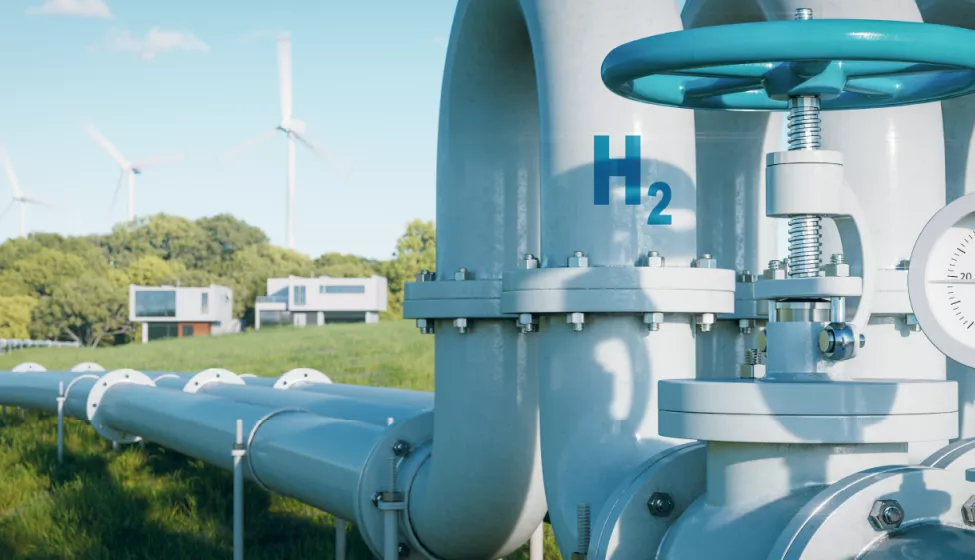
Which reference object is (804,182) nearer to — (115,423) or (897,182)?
(897,182)

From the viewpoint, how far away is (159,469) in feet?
34.5

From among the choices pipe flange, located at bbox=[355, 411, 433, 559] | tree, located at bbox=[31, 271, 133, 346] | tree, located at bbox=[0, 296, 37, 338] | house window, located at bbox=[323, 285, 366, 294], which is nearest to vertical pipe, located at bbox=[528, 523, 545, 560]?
pipe flange, located at bbox=[355, 411, 433, 559]

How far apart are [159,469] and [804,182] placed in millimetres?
8652

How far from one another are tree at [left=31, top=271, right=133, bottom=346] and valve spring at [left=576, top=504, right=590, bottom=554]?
59834 mm

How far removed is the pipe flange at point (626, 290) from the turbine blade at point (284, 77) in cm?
3193

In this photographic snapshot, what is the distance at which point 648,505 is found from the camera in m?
3.49

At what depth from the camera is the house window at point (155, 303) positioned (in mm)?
64625

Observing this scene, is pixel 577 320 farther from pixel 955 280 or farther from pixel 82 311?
pixel 82 311

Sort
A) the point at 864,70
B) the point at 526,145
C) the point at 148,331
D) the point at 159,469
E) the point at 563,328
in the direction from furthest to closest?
the point at 148,331 < the point at 159,469 < the point at 526,145 < the point at 563,328 < the point at 864,70

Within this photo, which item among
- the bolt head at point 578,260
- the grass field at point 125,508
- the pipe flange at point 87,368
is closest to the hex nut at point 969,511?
the bolt head at point 578,260

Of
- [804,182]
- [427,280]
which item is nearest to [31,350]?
[427,280]

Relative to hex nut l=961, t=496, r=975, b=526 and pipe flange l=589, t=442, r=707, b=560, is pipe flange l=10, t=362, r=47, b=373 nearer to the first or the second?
pipe flange l=589, t=442, r=707, b=560

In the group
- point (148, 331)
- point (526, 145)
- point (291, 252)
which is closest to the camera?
point (526, 145)

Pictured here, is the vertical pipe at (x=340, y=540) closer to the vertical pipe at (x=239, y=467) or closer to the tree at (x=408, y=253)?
the vertical pipe at (x=239, y=467)
